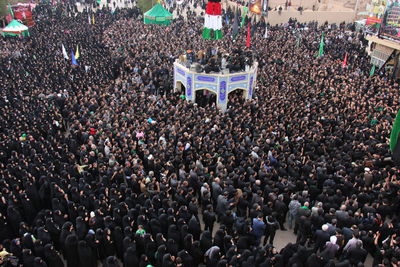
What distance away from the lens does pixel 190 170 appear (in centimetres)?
912

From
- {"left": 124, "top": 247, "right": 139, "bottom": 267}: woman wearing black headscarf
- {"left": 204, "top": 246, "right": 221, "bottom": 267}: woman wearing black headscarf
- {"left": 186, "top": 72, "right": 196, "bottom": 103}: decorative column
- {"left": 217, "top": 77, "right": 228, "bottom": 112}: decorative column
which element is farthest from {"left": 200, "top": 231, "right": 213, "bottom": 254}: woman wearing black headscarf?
{"left": 186, "top": 72, "right": 196, "bottom": 103}: decorative column

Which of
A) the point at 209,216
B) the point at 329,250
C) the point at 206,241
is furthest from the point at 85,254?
the point at 329,250

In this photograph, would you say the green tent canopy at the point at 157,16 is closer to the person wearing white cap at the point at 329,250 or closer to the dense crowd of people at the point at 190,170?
the dense crowd of people at the point at 190,170

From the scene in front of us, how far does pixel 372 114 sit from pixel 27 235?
12.0 m

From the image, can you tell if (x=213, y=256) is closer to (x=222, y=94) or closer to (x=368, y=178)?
(x=368, y=178)

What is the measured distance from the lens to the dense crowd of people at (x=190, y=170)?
6645mm

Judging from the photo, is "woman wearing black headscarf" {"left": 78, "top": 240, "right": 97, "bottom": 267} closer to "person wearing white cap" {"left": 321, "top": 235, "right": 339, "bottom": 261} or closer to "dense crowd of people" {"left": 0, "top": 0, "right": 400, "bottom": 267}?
"dense crowd of people" {"left": 0, "top": 0, "right": 400, "bottom": 267}

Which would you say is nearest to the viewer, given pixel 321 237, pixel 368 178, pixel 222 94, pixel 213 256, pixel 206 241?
pixel 213 256

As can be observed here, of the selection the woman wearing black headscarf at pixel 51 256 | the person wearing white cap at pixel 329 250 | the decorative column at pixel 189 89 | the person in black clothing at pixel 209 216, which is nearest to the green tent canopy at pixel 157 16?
the decorative column at pixel 189 89

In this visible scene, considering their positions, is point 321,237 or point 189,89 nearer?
point 321,237

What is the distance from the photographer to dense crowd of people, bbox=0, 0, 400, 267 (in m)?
6.64

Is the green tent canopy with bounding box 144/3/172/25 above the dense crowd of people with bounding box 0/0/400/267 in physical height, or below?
above

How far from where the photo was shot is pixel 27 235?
21.0 ft

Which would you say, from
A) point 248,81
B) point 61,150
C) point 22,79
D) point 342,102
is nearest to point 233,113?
point 248,81
